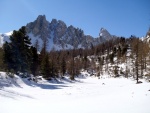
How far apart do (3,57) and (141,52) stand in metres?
31.8

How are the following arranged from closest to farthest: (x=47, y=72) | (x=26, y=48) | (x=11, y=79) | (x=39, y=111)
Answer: (x=39, y=111)
(x=11, y=79)
(x=26, y=48)
(x=47, y=72)

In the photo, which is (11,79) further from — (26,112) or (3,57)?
(26,112)

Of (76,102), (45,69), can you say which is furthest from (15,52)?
(76,102)

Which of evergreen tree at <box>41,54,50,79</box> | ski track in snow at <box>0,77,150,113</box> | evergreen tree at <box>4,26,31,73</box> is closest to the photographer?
ski track in snow at <box>0,77,150,113</box>

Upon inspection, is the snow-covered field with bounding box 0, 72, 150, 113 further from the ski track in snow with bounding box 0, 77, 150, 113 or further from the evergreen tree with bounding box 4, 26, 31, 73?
the evergreen tree with bounding box 4, 26, 31, 73

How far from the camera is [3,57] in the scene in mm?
37625

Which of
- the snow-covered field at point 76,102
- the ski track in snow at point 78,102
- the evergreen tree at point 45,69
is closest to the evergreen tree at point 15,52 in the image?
the snow-covered field at point 76,102

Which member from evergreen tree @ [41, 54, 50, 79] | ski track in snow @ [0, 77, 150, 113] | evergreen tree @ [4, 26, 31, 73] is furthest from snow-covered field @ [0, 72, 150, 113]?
evergreen tree @ [41, 54, 50, 79]

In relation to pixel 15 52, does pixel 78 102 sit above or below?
below

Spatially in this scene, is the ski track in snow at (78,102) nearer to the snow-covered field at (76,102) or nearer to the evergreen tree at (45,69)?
the snow-covered field at (76,102)

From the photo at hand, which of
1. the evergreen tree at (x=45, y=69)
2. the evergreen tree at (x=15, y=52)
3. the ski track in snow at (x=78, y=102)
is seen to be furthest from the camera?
the evergreen tree at (x=45, y=69)

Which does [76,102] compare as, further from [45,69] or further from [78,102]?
[45,69]

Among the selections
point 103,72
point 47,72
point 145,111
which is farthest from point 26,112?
point 103,72

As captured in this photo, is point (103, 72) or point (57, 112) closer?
point (57, 112)
